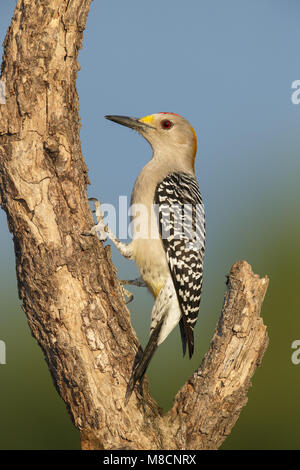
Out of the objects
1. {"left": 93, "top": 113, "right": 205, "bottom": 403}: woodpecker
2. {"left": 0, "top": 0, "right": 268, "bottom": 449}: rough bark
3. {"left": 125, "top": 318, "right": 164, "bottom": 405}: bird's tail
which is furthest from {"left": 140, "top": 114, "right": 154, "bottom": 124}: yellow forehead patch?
{"left": 125, "top": 318, "right": 164, "bottom": 405}: bird's tail

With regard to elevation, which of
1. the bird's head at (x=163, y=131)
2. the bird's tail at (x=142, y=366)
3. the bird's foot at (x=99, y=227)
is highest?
the bird's head at (x=163, y=131)

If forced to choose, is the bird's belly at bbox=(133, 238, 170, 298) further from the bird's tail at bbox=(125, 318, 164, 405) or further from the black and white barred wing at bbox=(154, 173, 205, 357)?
the bird's tail at bbox=(125, 318, 164, 405)

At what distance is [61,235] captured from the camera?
14.3ft

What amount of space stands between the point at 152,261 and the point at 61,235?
154 centimetres

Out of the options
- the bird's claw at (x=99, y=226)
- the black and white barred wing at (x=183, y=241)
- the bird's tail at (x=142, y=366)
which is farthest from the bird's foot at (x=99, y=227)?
the bird's tail at (x=142, y=366)

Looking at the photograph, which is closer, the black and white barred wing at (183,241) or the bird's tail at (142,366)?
the bird's tail at (142,366)

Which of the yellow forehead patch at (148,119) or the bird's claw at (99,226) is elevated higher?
the yellow forehead patch at (148,119)

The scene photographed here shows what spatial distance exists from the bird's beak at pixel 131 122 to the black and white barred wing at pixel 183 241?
2.91ft

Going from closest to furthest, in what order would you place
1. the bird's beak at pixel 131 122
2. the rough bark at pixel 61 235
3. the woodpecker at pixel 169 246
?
the rough bark at pixel 61 235
the woodpecker at pixel 169 246
the bird's beak at pixel 131 122

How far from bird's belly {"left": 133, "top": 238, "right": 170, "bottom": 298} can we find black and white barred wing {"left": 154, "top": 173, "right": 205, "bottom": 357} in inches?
3.4

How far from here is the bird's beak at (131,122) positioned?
6387 mm

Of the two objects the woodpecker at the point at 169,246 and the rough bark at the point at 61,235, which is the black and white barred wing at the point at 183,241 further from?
the rough bark at the point at 61,235

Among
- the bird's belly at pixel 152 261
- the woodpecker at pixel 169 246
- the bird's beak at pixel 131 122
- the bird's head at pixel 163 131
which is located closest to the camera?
the woodpecker at pixel 169 246

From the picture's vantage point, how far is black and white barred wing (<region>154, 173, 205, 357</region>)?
5.54m
